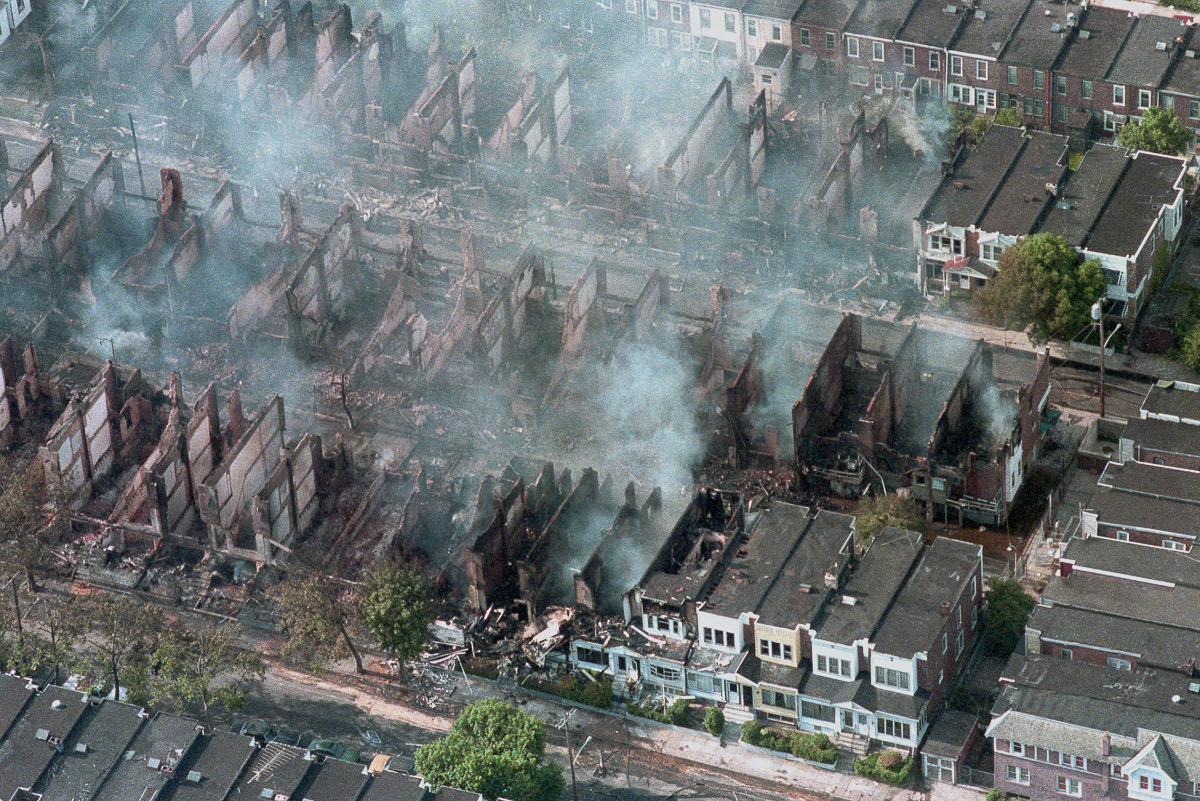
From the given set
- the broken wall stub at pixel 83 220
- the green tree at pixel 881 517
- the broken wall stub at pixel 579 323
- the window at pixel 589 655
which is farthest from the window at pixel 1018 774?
the broken wall stub at pixel 83 220

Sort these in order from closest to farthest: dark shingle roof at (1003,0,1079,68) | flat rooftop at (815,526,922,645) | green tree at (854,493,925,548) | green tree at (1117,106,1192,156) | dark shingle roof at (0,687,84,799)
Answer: dark shingle roof at (0,687,84,799), flat rooftop at (815,526,922,645), green tree at (854,493,925,548), green tree at (1117,106,1192,156), dark shingle roof at (1003,0,1079,68)

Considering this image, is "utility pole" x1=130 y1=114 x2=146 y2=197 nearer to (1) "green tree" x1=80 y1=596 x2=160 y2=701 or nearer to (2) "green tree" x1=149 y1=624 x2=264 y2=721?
(1) "green tree" x1=80 y1=596 x2=160 y2=701

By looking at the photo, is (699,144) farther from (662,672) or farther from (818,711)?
(818,711)

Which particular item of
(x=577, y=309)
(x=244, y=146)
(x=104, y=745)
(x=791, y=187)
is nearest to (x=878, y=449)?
(x=577, y=309)

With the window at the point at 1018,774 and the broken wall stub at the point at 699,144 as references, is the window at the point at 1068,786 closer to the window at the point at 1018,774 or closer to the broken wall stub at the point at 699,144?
the window at the point at 1018,774

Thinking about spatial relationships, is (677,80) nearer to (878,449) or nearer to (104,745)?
(878,449)

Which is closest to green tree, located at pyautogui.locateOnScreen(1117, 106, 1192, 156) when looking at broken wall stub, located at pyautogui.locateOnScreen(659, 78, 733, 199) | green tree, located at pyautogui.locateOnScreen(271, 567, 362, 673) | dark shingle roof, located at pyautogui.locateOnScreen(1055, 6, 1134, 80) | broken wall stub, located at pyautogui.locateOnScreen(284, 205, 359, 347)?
dark shingle roof, located at pyautogui.locateOnScreen(1055, 6, 1134, 80)
